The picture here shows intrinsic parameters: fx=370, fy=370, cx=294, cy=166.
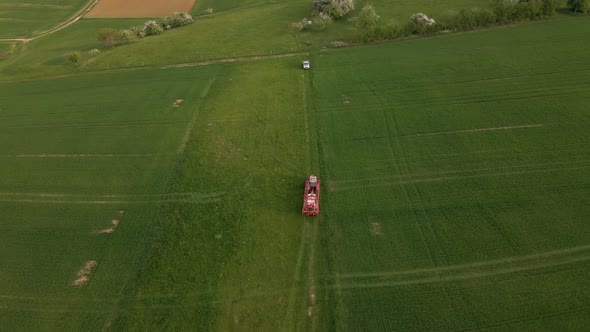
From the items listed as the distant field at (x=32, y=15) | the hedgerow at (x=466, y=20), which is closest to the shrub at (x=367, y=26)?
the hedgerow at (x=466, y=20)

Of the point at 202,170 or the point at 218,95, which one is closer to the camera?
the point at 202,170

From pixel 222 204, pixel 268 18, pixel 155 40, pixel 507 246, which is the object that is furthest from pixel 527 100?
pixel 155 40

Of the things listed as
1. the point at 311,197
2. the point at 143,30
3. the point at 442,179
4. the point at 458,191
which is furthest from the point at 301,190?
the point at 143,30

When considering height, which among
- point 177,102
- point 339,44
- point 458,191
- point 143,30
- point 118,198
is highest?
point 143,30

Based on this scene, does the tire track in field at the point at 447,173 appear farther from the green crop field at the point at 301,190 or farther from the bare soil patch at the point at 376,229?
the bare soil patch at the point at 376,229

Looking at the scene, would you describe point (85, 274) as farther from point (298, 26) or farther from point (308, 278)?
point (298, 26)

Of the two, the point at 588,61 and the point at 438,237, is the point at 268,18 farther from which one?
the point at 438,237
